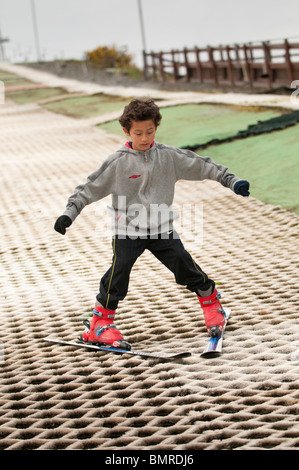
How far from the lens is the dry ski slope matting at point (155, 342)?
9.06 feet

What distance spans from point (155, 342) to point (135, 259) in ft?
1.65

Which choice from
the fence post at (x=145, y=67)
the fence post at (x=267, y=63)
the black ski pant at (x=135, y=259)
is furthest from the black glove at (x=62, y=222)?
the fence post at (x=145, y=67)

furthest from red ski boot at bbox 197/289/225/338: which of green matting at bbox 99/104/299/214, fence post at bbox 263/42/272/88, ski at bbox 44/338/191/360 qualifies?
fence post at bbox 263/42/272/88

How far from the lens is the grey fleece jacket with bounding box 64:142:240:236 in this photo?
3418 mm

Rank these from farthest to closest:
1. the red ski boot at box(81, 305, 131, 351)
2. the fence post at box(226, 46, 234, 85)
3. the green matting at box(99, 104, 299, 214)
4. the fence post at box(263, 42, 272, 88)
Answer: the fence post at box(226, 46, 234, 85) → the fence post at box(263, 42, 272, 88) → the green matting at box(99, 104, 299, 214) → the red ski boot at box(81, 305, 131, 351)

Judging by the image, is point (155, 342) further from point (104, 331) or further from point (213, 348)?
point (213, 348)

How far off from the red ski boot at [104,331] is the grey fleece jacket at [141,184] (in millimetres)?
453

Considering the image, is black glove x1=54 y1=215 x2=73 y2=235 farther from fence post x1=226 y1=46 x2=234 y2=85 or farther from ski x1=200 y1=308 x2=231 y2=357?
fence post x1=226 y1=46 x2=234 y2=85

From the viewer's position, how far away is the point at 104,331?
364 centimetres

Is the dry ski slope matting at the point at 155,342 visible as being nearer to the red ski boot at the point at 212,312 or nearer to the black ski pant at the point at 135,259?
the red ski boot at the point at 212,312

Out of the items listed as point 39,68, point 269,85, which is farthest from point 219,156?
point 39,68

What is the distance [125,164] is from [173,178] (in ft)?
0.87

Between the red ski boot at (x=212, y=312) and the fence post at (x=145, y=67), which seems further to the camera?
the fence post at (x=145, y=67)

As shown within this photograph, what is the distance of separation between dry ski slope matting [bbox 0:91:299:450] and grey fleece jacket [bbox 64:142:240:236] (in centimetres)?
66
